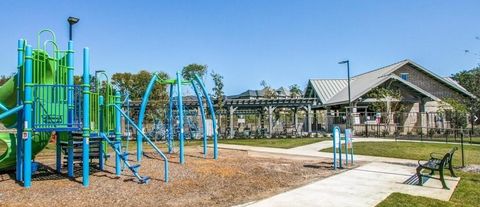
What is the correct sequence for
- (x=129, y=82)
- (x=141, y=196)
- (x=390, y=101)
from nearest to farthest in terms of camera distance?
(x=141, y=196), (x=390, y=101), (x=129, y=82)

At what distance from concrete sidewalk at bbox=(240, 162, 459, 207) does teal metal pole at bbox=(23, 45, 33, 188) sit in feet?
17.0

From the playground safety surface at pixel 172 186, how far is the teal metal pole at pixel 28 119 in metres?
0.32

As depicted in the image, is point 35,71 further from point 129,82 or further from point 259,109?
point 129,82

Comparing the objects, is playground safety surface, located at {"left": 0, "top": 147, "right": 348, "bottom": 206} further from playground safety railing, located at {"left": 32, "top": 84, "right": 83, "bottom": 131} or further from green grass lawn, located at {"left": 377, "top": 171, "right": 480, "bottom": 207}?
green grass lawn, located at {"left": 377, "top": 171, "right": 480, "bottom": 207}

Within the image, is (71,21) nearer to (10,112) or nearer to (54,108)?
(54,108)

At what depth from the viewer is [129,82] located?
189 ft

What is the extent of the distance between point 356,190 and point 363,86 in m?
28.6

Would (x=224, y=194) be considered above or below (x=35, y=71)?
below

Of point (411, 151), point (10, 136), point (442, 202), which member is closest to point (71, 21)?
point (10, 136)

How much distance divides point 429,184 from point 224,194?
16.6 feet

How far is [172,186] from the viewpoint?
31.6 ft

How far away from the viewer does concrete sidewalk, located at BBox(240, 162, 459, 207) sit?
7957 mm

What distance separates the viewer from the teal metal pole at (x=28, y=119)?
9.25 metres

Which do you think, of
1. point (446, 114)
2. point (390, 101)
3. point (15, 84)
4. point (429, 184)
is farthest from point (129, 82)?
point (429, 184)
